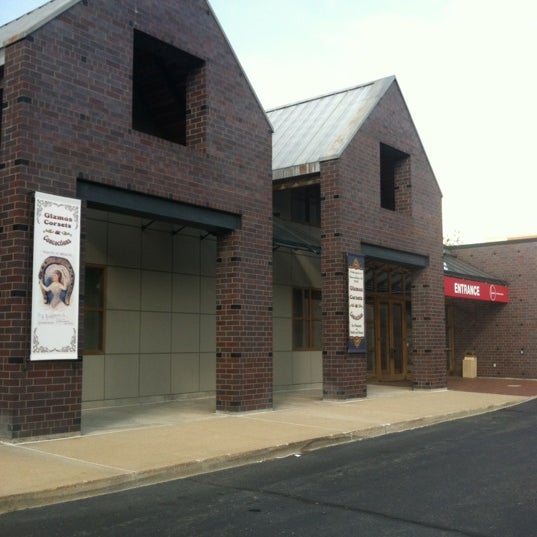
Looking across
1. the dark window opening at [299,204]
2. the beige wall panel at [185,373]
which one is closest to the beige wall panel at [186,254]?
the beige wall panel at [185,373]

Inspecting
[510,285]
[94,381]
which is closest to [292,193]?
[94,381]

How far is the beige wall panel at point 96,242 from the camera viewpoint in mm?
13922

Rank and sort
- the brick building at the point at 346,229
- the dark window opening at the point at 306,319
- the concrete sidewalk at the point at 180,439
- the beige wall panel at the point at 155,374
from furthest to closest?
the dark window opening at the point at 306,319, the brick building at the point at 346,229, the beige wall panel at the point at 155,374, the concrete sidewalk at the point at 180,439

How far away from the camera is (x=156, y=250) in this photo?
50.5ft

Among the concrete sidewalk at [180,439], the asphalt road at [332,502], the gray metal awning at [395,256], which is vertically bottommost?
the asphalt road at [332,502]

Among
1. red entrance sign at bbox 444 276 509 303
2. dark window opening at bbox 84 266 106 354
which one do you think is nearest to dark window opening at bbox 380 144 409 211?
red entrance sign at bbox 444 276 509 303

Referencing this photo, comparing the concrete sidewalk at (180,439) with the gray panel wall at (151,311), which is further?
the gray panel wall at (151,311)

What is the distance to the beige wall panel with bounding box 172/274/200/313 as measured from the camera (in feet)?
51.9

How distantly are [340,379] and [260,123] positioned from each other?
19.5 feet

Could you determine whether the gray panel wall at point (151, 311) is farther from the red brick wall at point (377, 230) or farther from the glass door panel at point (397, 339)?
the glass door panel at point (397, 339)

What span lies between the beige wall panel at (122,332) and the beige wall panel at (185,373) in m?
1.22

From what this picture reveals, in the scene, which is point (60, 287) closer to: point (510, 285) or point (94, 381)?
point (94, 381)

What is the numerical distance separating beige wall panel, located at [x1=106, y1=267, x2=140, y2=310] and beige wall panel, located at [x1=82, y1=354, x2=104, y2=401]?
114 centimetres

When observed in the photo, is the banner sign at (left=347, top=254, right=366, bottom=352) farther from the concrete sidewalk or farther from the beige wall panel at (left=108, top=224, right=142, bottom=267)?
the beige wall panel at (left=108, top=224, right=142, bottom=267)
